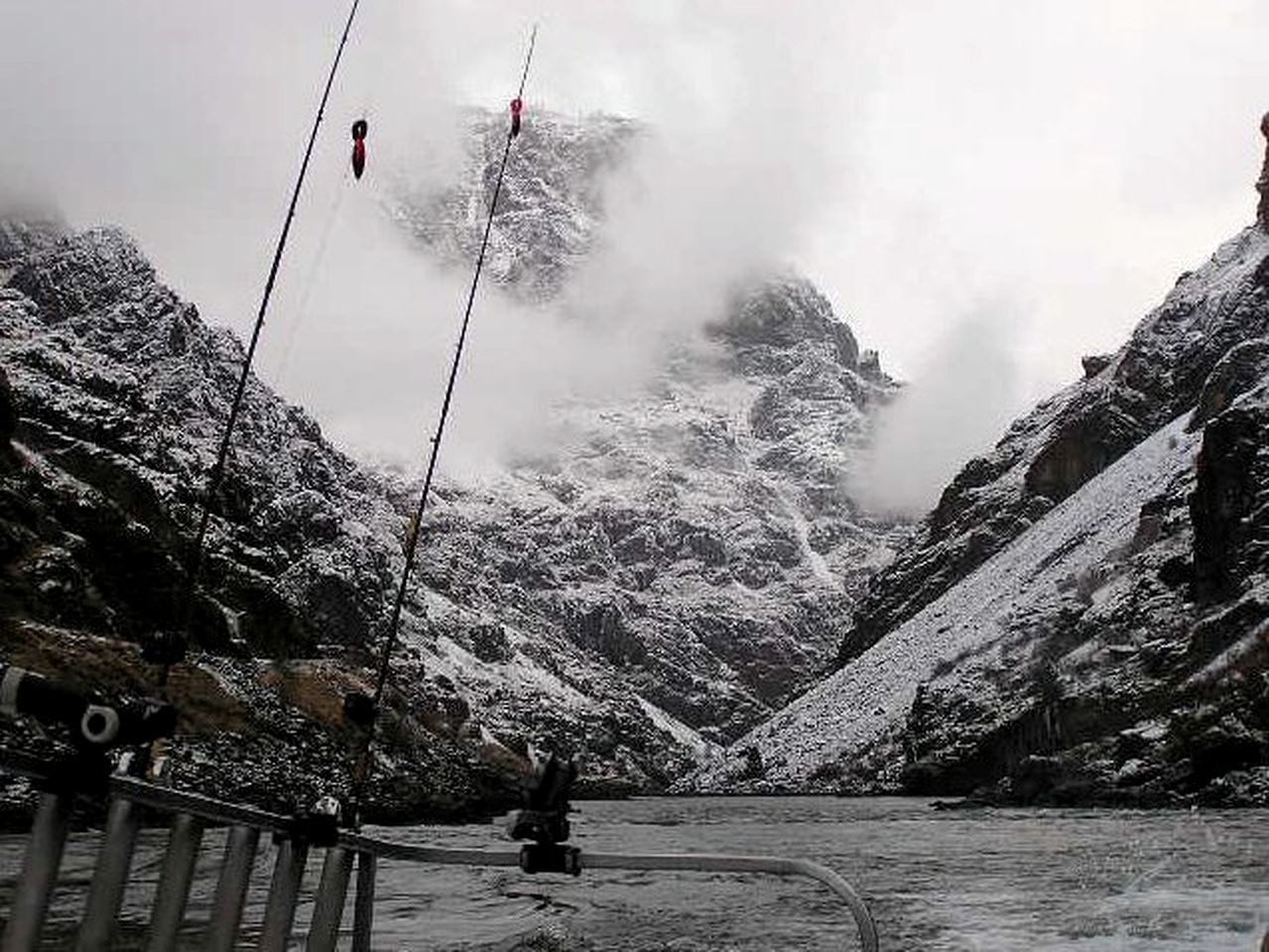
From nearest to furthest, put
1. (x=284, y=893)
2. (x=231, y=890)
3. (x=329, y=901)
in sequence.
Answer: (x=231, y=890)
(x=284, y=893)
(x=329, y=901)

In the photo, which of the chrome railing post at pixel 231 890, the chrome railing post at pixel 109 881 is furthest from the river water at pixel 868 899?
the chrome railing post at pixel 109 881

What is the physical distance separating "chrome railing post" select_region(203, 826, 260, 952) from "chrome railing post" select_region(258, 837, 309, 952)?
0.17m

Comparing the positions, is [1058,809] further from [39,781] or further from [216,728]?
[39,781]

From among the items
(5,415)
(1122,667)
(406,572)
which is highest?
(5,415)

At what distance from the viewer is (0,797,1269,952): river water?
18.7 metres

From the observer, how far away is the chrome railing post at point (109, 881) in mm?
5258

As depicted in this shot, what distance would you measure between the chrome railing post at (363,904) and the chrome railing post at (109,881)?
76.3 inches

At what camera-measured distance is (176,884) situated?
575 centimetres

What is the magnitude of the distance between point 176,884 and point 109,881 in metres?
0.50

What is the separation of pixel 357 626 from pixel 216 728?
98788mm

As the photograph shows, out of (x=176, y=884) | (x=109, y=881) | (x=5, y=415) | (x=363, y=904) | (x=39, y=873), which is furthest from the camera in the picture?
(x=5, y=415)

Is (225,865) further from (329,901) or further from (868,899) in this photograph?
(868,899)

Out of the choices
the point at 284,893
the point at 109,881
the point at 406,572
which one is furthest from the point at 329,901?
the point at 406,572

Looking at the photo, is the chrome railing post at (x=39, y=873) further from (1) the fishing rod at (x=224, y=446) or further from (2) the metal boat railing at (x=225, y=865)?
(1) the fishing rod at (x=224, y=446)
